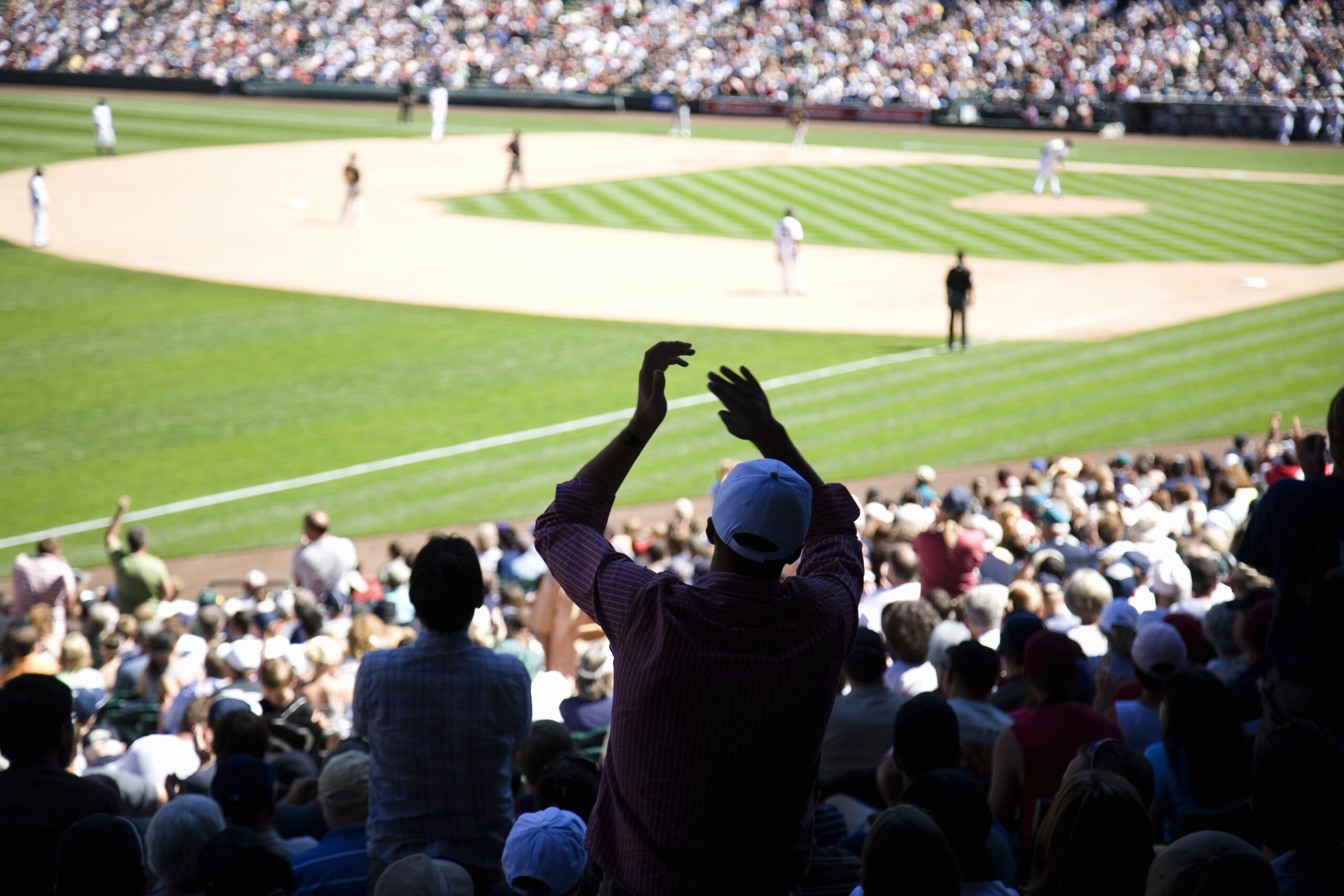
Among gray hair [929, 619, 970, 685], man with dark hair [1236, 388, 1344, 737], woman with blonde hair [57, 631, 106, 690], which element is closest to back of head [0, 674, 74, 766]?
gray hair [929, 619, 970, 685]

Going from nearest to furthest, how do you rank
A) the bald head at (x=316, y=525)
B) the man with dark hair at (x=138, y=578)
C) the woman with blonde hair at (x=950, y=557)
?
the woman with blonde hair at (x=950, y=557) → the bald head at (x=316, y=525) → the man with dark hair at (x=138, y=578)

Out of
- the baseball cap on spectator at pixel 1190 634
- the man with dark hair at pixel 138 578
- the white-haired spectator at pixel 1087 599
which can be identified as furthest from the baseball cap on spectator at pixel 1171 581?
the man with dark hair at pixel 138 578

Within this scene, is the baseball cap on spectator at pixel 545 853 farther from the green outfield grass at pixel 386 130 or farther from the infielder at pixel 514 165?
the green outfield grass at pixel 386 130

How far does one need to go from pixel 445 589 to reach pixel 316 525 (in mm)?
7119

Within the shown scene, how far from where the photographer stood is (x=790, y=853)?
9.86 feet

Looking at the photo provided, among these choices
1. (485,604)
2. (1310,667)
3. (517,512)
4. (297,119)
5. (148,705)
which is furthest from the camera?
(297,119)

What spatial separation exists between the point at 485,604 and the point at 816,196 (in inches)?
1032

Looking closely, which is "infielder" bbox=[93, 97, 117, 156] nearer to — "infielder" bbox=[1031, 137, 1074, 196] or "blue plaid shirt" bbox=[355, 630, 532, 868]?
"infielder" bbox=[1031, 137, 1074, 196]

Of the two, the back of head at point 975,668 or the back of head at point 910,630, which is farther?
the back of head at point 910,630

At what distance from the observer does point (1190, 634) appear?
21.7ft

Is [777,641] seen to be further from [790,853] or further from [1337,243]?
[1337,243]

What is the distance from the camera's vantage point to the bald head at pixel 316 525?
36.5ft

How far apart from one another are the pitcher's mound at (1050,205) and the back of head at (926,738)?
99.2 feet

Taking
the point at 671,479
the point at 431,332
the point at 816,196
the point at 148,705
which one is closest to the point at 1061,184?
the point at 816,196
